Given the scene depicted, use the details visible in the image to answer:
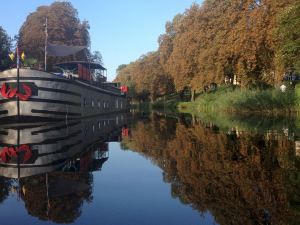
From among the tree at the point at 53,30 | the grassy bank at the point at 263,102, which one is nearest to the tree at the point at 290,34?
the grassy bank at the point at 263,102

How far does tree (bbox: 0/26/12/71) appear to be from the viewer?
46.2 metres

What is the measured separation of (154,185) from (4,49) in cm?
4637

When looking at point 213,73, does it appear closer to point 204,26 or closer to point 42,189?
point 204,26

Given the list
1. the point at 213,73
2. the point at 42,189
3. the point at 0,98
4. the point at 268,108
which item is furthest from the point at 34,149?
the point at 213,73

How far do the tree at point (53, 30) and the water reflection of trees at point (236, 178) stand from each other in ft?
138

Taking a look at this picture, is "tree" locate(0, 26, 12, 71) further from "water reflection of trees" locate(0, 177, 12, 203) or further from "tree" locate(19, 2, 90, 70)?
"water reflection of trees" locate(0, 177, 12, 203)

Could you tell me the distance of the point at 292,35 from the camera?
2266cm

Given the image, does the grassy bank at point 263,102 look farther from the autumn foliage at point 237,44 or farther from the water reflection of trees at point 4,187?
the water reflection of trees at point 4,187

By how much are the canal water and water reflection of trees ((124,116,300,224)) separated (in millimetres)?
12

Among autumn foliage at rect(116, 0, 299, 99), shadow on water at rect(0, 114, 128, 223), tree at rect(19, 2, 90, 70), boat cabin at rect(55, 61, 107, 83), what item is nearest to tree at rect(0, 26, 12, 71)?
tree at rect(19, 2, 90, 70)

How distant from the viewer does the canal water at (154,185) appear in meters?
4.66

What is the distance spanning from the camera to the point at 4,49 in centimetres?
4791

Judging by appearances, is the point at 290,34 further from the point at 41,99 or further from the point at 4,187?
the point at 4,187

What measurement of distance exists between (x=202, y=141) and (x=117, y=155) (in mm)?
3249
